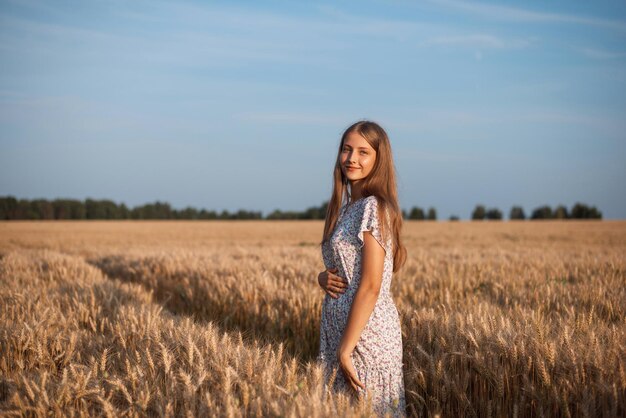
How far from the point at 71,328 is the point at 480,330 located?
3271mm

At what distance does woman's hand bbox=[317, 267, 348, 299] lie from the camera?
2848 mm

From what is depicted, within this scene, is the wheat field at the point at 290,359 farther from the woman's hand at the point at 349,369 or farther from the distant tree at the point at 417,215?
the distant tree at the point at 417,215

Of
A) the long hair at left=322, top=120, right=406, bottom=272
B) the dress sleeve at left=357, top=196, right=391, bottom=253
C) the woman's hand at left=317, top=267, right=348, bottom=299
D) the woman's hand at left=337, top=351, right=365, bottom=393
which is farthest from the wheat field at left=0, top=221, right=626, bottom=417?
the long hair at left=322, top=120, right=406, bottom=272

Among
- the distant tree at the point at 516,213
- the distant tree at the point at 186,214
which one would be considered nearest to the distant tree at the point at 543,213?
the distant tree at the point at 516,213

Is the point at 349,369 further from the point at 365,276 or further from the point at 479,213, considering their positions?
the point at 479,213

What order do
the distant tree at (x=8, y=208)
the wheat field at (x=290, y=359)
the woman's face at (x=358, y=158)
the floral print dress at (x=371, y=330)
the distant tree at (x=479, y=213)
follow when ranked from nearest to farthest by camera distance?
1. the wheat field at (x=290, y=359)
2. the floral print dress at (x=371, y=330)
3. the woman's face at (x=358, y=158)
4. the distant tree at (x=8, y=208)
5. the distant tree at (x=479, y=213)

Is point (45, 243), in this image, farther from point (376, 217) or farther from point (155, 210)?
point (155, 210)

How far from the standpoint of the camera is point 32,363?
122 inches

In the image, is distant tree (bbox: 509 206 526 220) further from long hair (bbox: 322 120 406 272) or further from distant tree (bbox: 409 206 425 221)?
long hair (bbox: 322 120 406 272)

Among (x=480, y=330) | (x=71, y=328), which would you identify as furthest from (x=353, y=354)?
(x=71, y=328)

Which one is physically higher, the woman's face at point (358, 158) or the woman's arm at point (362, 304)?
the woman's face at point (358, 158)

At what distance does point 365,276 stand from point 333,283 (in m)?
0.38

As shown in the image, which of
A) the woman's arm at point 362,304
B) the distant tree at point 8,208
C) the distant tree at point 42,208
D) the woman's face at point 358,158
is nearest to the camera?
the woman's arm at point 362,304

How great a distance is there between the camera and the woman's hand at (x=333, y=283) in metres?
2.85
